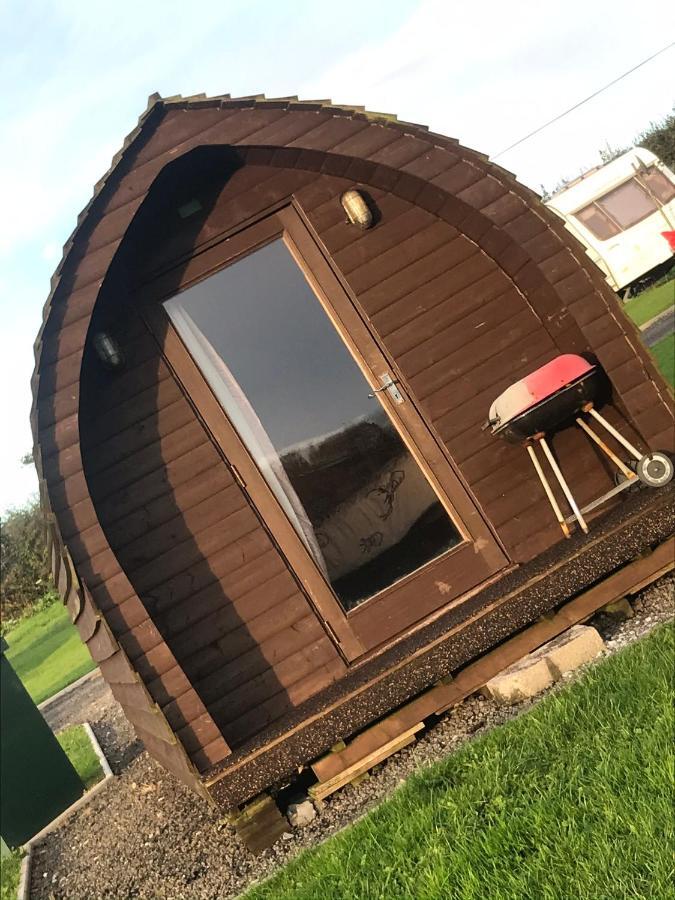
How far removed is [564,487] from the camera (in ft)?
17.5

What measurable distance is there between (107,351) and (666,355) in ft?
30.7

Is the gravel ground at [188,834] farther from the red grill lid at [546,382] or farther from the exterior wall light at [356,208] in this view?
the exterior wall light at [356,208]

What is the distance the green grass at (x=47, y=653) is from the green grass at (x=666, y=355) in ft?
Result: 37.8

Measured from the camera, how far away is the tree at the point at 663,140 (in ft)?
114

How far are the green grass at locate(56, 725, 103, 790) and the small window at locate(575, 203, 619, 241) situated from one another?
43.9ft

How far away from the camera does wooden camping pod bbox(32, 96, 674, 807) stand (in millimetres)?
4781

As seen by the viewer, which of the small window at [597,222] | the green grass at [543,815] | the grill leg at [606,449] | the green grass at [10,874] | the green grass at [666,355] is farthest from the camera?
the small window at [597,222]

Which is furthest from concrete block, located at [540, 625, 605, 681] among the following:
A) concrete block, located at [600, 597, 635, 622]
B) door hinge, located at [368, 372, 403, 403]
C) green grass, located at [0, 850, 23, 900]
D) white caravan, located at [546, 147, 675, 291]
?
white caravan, located at [546, 147, 675, 291]

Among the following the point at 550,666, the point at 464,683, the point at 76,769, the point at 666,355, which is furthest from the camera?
the point at 666,355

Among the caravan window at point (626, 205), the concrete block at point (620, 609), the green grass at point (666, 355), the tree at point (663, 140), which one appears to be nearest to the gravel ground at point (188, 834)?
the concrete block at point (620, 609)

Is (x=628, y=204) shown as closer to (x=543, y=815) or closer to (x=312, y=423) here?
(x=312, y=423)

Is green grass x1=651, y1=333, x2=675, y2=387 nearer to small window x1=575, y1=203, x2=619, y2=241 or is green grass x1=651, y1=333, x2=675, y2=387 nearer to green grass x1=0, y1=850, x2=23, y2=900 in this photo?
small window x1=575, y1=203, x2=619, y2=241

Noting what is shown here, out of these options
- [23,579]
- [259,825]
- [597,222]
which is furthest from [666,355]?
[23,579]

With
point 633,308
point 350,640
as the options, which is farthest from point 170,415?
point 633,308
